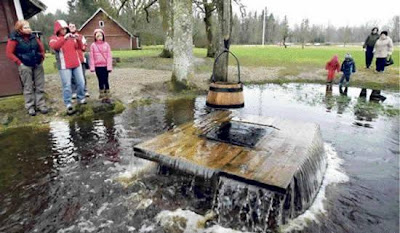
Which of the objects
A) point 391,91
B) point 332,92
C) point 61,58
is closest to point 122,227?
point 61,58

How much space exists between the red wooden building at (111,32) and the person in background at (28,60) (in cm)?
3190

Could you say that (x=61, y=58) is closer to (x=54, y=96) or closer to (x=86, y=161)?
(x=54, y=96)

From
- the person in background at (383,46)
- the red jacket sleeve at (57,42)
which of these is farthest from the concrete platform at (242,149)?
the person in background at (383,46)

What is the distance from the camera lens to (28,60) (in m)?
6.16

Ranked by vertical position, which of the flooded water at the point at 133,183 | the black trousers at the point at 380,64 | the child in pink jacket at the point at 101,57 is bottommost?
the flooded water at the point at 133,183

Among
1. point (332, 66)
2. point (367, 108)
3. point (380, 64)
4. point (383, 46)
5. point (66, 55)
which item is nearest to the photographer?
point (66, 55)

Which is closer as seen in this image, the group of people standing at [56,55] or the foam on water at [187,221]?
the foam on water at [187,221]

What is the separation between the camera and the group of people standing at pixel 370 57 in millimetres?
11320

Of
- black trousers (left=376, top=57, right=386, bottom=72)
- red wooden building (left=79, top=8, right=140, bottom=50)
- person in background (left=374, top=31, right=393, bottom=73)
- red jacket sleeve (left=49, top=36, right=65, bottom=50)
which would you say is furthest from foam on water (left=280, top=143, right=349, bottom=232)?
red wooden building (left=79, top=8, right=140, bottom=50)

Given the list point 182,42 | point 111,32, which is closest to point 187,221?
point 182,42

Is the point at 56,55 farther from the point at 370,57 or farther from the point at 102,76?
the point at 370,57

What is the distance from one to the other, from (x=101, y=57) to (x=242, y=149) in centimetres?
534

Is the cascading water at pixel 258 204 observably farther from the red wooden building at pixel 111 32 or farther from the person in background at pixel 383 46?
the red wooden building at pixel 111 32

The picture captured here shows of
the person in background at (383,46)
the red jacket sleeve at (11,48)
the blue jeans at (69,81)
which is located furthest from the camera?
the person in background at (383,46)
